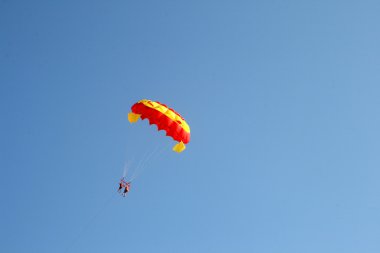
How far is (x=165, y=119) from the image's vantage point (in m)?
47.7

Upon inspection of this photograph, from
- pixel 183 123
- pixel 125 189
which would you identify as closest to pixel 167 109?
pixel 183 123

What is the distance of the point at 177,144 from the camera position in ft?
162

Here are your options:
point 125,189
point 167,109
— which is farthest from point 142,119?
point 125,189

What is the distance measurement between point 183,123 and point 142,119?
355cm

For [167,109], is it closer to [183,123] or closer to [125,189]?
[183,123]

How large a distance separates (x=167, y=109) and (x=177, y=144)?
310cm

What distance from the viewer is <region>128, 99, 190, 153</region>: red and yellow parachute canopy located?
47531 millimetres

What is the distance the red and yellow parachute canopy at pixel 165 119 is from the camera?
4753 cm

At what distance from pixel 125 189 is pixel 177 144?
5.82m

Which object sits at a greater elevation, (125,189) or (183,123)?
(183,123)

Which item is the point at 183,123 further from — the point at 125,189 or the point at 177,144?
the point at 125,189

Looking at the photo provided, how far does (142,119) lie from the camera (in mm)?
48281

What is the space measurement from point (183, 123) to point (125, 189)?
7.44m

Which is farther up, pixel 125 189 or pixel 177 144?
pixel 177 144
